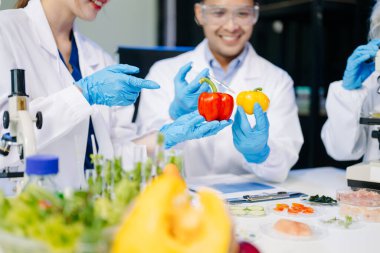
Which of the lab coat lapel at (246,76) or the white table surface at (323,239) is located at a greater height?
the lab coat lapel at (246,76)

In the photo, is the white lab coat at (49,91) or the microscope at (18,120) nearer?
the microscope at (18,120)

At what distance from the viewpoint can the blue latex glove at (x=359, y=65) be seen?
2.12 meters

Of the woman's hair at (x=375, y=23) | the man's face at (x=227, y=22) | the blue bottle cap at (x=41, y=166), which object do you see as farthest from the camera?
the man's face at (x=227, y=22)

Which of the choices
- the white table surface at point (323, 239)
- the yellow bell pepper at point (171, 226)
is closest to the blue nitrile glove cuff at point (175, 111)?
the white table surface at point (323, 239)

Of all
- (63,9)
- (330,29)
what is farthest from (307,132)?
(63,9)

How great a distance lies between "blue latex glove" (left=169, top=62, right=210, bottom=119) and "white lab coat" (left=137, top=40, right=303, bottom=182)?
0.32 m

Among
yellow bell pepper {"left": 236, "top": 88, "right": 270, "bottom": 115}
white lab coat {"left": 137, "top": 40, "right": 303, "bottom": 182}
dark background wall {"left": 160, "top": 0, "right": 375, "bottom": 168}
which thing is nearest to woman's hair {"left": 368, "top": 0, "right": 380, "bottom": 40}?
white lab coat {"left": 137, "top": 40, "right": 303, "bottom": 182}

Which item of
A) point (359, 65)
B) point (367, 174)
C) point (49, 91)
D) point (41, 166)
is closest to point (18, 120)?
point (41, 166)

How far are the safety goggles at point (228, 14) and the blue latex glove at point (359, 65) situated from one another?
0.66m

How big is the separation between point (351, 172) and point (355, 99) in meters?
0.49

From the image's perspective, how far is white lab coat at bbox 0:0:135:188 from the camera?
172cm

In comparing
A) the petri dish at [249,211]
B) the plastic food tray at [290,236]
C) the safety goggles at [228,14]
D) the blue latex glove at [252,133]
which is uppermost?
the safety goggles at [228,14]

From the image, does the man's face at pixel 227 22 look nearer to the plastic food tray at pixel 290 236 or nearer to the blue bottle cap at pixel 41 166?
the plastic food tray at pixel 290 236

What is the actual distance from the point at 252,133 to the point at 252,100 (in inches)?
6.6
